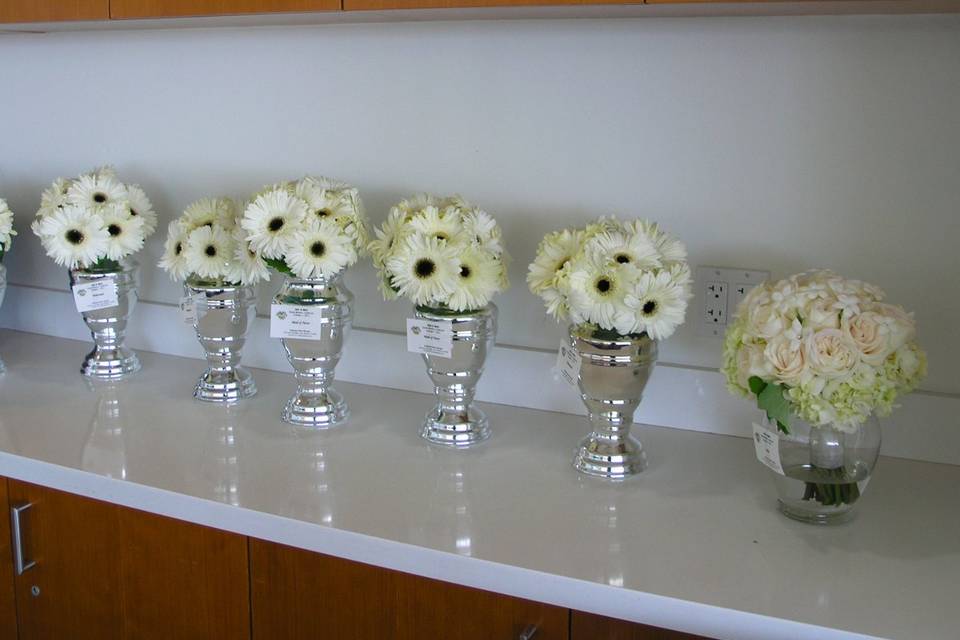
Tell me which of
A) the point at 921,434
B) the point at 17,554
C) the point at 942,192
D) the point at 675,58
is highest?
the point at 675,58

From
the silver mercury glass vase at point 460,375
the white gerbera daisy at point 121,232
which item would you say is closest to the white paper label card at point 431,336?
the silver mercury glass vase at point 460,375

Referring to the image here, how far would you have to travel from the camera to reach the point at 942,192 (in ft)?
Answer: 4.68

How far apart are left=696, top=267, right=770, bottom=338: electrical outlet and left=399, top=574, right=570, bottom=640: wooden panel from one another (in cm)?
61

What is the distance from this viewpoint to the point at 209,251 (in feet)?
5.65

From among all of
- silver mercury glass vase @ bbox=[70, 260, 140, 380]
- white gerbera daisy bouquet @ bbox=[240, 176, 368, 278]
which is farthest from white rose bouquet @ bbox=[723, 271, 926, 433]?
silver mercury glass vase @ bbox=[70, 260, 140, 380]

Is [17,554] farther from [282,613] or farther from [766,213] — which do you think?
[766,213]

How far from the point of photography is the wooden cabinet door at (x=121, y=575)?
142 cm

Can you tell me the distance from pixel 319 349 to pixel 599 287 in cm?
54

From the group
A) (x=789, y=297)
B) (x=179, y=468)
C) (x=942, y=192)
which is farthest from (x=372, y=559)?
(x=942, y=192)

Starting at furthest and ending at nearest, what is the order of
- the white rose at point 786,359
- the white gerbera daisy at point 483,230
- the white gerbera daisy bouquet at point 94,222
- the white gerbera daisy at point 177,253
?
the white gerbera daisy bouquet at point 94,222 → the white gerbera daisy at point 177,253 → the white gerbera daisy at point 483,230 → the white rose at point 786,359

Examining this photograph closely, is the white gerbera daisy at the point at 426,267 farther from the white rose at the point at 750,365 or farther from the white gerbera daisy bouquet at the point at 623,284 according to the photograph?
the white rose at the point at 750,365

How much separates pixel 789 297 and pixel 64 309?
1677mm

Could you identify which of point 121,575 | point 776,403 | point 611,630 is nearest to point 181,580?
point 121,575

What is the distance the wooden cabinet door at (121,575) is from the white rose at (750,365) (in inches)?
29.4
